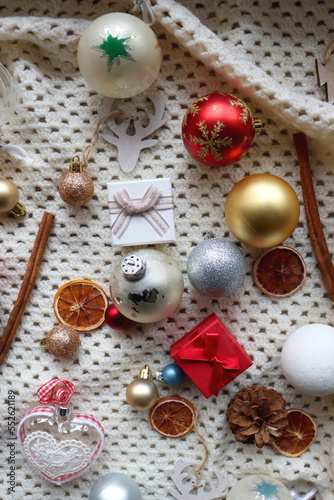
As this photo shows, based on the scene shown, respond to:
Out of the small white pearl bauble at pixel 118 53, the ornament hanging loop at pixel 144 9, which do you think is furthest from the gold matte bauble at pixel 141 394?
the ornament hanging loop at pixel 144 9

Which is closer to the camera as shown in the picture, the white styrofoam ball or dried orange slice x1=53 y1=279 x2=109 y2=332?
the white styrofoam ball

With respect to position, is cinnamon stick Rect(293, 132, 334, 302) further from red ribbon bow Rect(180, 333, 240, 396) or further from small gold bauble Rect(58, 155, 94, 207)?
small gold bauble Rect(58, 155, 94, 207)

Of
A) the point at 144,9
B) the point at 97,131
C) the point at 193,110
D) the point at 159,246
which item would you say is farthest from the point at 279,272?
the point at 144,9

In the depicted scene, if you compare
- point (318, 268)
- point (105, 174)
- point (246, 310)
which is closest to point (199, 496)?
point (246, 310)

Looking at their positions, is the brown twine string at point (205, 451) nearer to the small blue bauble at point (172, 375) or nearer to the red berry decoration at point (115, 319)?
the small blue bauble at point (172, 375)

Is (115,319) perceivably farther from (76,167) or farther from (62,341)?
(76,167)

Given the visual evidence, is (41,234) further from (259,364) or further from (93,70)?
(259,364)

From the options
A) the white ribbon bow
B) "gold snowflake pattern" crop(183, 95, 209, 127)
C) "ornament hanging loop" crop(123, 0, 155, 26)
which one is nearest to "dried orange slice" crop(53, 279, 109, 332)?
the white ribbon bow
